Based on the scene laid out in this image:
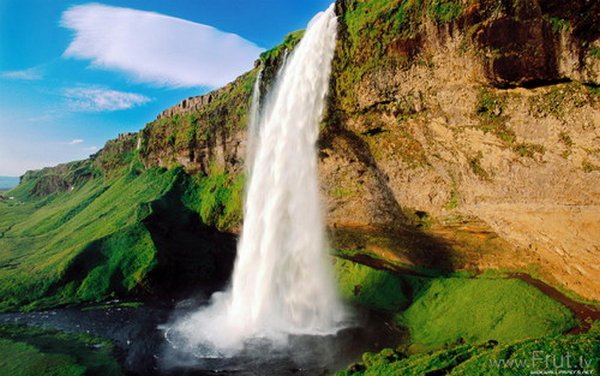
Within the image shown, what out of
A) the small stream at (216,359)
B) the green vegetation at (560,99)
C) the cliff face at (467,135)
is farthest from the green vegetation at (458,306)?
the green vegetation at (560,99)

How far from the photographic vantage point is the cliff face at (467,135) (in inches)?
467

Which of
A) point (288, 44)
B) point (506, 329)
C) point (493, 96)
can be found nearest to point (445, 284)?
point (506, 329)

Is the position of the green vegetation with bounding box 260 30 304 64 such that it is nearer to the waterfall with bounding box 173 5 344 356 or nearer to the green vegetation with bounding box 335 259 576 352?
the waterfall with bounding box 173 5 344 356

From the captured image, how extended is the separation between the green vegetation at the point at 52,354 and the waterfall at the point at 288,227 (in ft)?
12.3

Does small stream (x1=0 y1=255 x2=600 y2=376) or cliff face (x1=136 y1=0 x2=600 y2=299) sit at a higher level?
cliff face (x1=136 y1=0 x2=600 y2=299)

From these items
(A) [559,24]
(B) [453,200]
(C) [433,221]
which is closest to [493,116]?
(A) [559,24]

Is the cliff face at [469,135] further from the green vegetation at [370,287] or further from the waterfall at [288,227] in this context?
the green vegetation at [370,287]

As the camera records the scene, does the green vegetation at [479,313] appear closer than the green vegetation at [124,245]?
Yes

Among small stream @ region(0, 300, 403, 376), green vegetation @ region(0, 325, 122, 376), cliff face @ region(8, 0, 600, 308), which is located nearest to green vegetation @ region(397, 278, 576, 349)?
cliff face @ region(8, 0, 600, 308)

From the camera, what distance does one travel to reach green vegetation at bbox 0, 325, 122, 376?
46.5 ft

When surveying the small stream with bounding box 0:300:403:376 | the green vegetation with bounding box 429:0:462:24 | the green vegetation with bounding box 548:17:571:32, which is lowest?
the small stream with bounding box 0:300:403:376

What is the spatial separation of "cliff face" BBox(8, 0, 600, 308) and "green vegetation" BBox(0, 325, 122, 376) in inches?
519

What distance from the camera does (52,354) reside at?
15.5 m

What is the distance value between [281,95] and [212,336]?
12696mm
